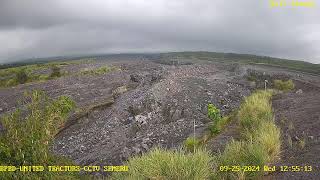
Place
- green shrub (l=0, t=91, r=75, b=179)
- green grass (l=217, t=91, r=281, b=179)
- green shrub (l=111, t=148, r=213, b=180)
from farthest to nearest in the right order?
green grass (l=217, t=91, r=281, b=179) < green shrub (l=0, t=91, r=75, b=179) < green shrub (l=111, t=148, r=213, b=180)

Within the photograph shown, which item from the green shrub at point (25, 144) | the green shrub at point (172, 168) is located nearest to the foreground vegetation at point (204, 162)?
the green shrub at point (172, 168)

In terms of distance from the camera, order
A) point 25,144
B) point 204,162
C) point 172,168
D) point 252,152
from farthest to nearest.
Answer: point 252,152, point 204,162, point 25,144, point 172,168

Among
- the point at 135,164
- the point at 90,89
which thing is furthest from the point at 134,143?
the point at 90,89

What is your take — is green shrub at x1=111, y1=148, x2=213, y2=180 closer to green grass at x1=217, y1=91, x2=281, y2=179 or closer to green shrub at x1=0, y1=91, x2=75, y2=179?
green grass at x1=217, y1=91, x2=281, y2=179

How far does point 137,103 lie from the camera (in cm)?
2336

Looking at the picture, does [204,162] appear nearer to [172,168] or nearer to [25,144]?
[172,168]

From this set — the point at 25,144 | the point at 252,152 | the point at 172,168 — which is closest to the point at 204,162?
the point at 172,168

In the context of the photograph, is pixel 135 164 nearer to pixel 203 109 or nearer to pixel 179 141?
pixel 179 141

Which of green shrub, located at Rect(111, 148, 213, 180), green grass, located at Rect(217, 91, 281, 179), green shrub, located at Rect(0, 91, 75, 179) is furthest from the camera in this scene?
green grass, located at Rect(217, 91, 281, 179)

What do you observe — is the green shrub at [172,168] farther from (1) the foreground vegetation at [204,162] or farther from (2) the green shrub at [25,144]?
(2) the green shrub at [25,144]

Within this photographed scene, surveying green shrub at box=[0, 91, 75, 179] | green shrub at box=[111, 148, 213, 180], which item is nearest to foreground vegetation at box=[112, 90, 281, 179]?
green shrub at box=[111, 148, 213, 180]

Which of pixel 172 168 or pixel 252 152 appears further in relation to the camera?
pixel 252 152

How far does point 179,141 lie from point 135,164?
304 inches

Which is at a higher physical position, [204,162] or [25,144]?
[25,144]
